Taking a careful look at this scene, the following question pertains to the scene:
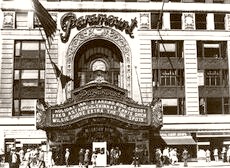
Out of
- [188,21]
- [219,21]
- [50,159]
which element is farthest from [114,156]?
[219,21]

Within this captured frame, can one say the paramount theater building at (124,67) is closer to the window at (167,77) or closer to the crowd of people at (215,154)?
the window at (167,77)

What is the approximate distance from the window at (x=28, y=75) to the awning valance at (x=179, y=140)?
14301 millimetres

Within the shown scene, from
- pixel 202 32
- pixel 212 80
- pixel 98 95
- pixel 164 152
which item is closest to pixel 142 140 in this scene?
pixel 164 152

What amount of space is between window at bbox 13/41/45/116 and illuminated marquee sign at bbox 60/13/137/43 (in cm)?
304

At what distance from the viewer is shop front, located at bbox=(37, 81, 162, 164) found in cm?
4225

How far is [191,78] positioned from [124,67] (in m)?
7.61

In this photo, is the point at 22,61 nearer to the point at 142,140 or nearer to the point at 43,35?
the point at 43,35

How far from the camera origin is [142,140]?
4625 centimetres

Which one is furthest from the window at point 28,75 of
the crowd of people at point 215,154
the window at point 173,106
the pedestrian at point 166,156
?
the crowd of people at point 215,154

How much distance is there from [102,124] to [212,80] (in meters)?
14.4

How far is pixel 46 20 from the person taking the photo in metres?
44.7

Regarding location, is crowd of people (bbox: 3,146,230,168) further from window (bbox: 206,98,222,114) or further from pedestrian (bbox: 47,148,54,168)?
window (bbox: 206,98,222,114)

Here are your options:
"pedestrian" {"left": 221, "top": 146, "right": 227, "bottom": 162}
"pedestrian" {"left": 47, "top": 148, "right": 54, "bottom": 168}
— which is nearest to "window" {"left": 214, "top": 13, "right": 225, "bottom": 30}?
"pedestrian" {"left": 221, "top": 146, "right": 227, "bottom": 162}

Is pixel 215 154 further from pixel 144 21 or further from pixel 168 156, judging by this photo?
pixel 144 21
